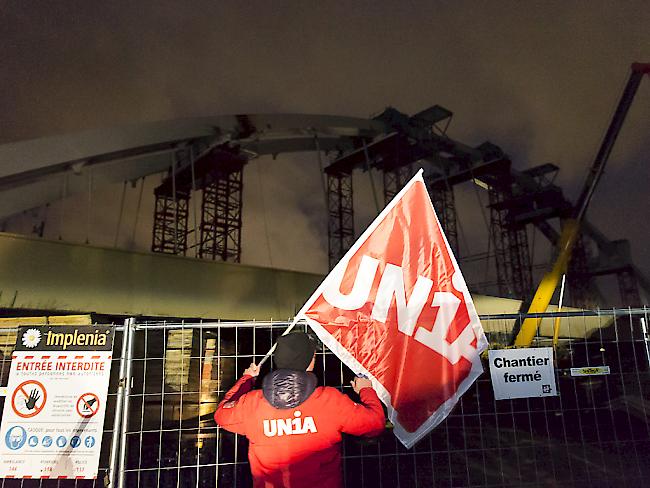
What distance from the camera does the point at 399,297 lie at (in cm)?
464

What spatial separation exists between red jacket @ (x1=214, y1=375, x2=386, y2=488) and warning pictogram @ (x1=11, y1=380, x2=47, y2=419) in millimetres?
2383

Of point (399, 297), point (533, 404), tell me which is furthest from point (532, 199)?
point (399, 297)

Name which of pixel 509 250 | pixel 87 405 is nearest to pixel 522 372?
pixel 87 405

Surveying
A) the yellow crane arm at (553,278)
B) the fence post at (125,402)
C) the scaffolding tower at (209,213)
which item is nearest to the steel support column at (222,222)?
the scaffolding tower at (209,213)

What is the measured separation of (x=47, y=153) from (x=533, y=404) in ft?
66.6

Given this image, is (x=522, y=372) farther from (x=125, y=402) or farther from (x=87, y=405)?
(x=87, y=405)

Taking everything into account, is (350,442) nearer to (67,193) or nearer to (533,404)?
(533,404)

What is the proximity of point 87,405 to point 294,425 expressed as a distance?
230 cm

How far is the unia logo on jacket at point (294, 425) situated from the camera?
3.51m

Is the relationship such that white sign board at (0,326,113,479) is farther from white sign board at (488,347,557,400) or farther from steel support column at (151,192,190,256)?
steel support column at (151,192,190,256)

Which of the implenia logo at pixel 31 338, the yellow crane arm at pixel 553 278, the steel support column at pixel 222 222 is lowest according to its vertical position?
the implenia logo at pixel 31 338

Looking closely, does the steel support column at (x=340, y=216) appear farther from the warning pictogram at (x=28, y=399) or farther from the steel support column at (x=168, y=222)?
the warning pictogram at (x=28, y=399)

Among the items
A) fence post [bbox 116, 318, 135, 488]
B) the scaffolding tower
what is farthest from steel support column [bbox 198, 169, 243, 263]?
fence post [bbox 116, 318, 135, 488]

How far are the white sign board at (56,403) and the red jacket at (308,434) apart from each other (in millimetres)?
1808
